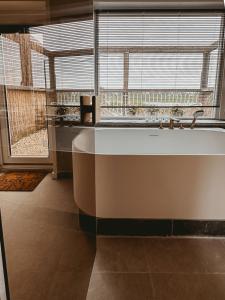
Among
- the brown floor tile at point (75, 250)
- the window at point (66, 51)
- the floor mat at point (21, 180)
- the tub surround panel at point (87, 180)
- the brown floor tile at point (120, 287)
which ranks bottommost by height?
the brown floor tile at point (120, 287)

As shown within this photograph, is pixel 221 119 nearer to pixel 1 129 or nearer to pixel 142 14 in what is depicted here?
pixel 142 14

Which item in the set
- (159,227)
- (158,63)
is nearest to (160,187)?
(159,227)

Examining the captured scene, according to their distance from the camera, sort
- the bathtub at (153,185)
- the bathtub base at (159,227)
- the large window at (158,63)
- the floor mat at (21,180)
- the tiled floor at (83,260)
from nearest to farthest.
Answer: the floor mat at (21,180) < the tiled floor at (83,260) < the bathtub at (153,185) < the bathtub base at (159,227) < the large window at (158,63)

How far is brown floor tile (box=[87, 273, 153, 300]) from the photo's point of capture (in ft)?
4.11

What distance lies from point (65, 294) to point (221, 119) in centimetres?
255

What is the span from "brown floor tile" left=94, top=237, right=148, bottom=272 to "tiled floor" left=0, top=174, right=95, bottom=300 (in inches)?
7.0

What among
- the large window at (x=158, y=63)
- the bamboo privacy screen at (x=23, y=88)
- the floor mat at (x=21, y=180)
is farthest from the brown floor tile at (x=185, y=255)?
the large window at (x=158, y=63)

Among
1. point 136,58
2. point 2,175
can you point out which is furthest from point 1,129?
point 136,58

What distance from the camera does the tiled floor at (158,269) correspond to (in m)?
1.27

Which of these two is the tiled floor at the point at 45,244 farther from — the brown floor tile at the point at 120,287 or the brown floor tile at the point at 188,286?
the brown floor tile at the point at 188,286

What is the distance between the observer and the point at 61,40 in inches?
37.4

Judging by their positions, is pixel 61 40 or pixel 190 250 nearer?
pixel 61 40

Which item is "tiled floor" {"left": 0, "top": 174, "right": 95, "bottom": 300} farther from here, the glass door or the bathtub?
the bathtub

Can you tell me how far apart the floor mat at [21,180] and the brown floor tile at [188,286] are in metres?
0.99
